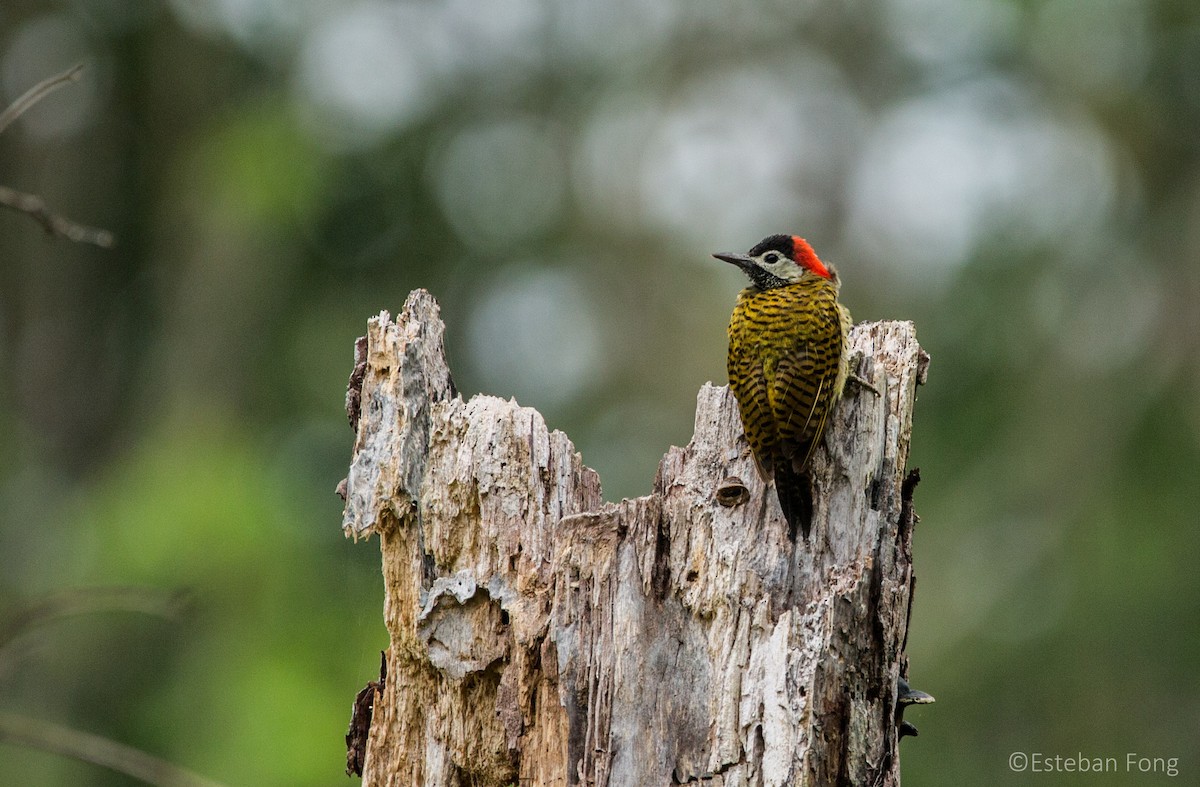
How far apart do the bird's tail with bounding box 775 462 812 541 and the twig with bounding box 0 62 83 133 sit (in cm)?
230

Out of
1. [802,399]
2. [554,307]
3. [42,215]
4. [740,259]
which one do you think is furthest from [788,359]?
[554,307]

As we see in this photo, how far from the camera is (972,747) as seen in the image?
388 inches

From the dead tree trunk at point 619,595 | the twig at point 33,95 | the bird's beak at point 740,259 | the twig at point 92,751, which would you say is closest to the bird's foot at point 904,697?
the dead tree trunk at point 619,595

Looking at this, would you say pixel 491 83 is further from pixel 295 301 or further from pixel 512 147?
pixel 295 301

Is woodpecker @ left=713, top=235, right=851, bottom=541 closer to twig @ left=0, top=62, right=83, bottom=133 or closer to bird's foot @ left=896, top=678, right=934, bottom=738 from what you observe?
bird's foot @ left=896, top=678, right=934, bottom=738

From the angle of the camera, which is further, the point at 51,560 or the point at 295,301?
the point at 295,301

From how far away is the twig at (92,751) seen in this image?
2.89 m

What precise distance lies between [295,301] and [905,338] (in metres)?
9.12

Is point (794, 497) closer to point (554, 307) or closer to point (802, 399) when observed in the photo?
point (802, 399)

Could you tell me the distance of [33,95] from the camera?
340 centimetres

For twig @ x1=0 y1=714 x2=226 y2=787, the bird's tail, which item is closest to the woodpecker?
the bird's tail

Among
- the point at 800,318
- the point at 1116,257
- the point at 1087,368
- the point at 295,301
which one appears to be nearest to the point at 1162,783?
the point at 1087,368

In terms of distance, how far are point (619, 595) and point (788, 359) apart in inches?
54.0

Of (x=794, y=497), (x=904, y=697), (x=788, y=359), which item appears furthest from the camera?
(x=788, y=359)
